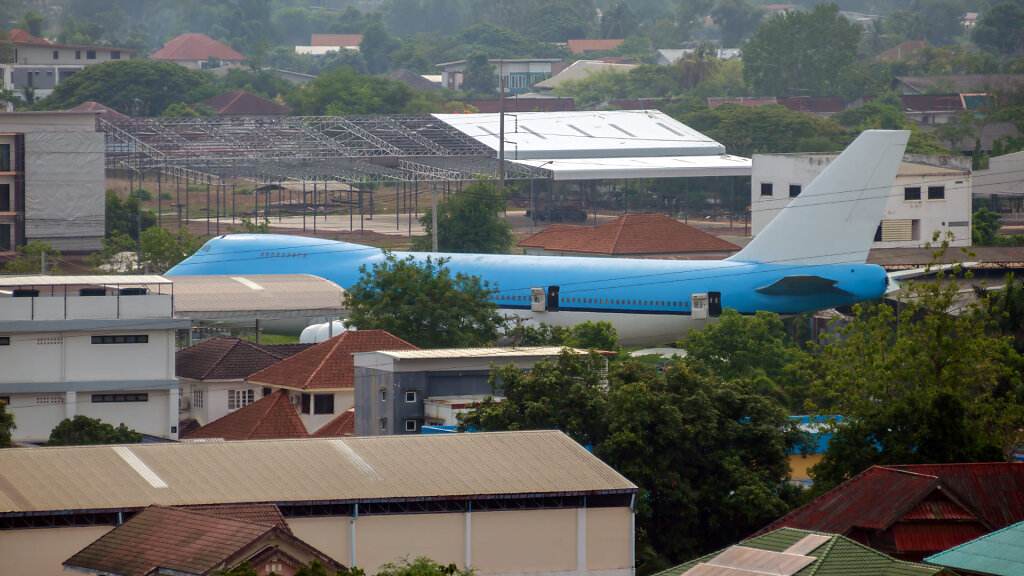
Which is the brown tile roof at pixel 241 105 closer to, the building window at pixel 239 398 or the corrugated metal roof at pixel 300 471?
the building window at pixel 239 398

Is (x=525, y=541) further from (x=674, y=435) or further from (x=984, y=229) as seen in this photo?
(x=984, y=229)

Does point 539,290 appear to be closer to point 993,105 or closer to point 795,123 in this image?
point 795,123

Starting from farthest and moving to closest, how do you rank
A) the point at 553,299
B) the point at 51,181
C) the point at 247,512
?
the point at 51,181 < the point at 553,299 < the point at 247,512

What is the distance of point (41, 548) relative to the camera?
3116cm

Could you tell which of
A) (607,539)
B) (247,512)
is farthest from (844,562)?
(247,512)

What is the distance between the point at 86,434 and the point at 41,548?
1324 cm

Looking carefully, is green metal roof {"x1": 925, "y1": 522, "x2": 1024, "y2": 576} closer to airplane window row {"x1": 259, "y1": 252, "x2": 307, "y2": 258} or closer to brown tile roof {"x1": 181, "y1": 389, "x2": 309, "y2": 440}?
brown tile roof {"x1": 181, "y1": 389, "x2": 309, "y2": 440}

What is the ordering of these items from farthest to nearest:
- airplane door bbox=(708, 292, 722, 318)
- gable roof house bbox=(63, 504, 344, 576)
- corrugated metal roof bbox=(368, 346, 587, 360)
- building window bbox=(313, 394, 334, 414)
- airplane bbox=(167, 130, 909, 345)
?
airplane door bbox=(708, 292, 722, 318)
airplane bbox=(167, 130, 909, 345)
building window bbox=(313, 394, 334, 414)
corrugated metal roof bbox=(368, 346, 587, 360)
gable roof house bbox=(63, 504, 344, 576)

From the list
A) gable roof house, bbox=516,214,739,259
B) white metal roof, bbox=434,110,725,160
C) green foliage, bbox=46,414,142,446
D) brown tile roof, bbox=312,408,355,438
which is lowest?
brown tile roof, bbox=312,408,355,438

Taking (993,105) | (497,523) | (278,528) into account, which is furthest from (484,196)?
(993,105)

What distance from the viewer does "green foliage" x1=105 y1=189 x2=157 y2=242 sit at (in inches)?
3917

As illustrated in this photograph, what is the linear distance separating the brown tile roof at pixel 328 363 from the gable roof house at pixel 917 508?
19.9m

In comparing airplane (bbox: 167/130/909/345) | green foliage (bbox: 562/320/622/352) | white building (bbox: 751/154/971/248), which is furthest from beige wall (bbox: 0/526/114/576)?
white building (bbox: 751/154/971/248)

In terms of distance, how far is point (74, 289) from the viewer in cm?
4919
